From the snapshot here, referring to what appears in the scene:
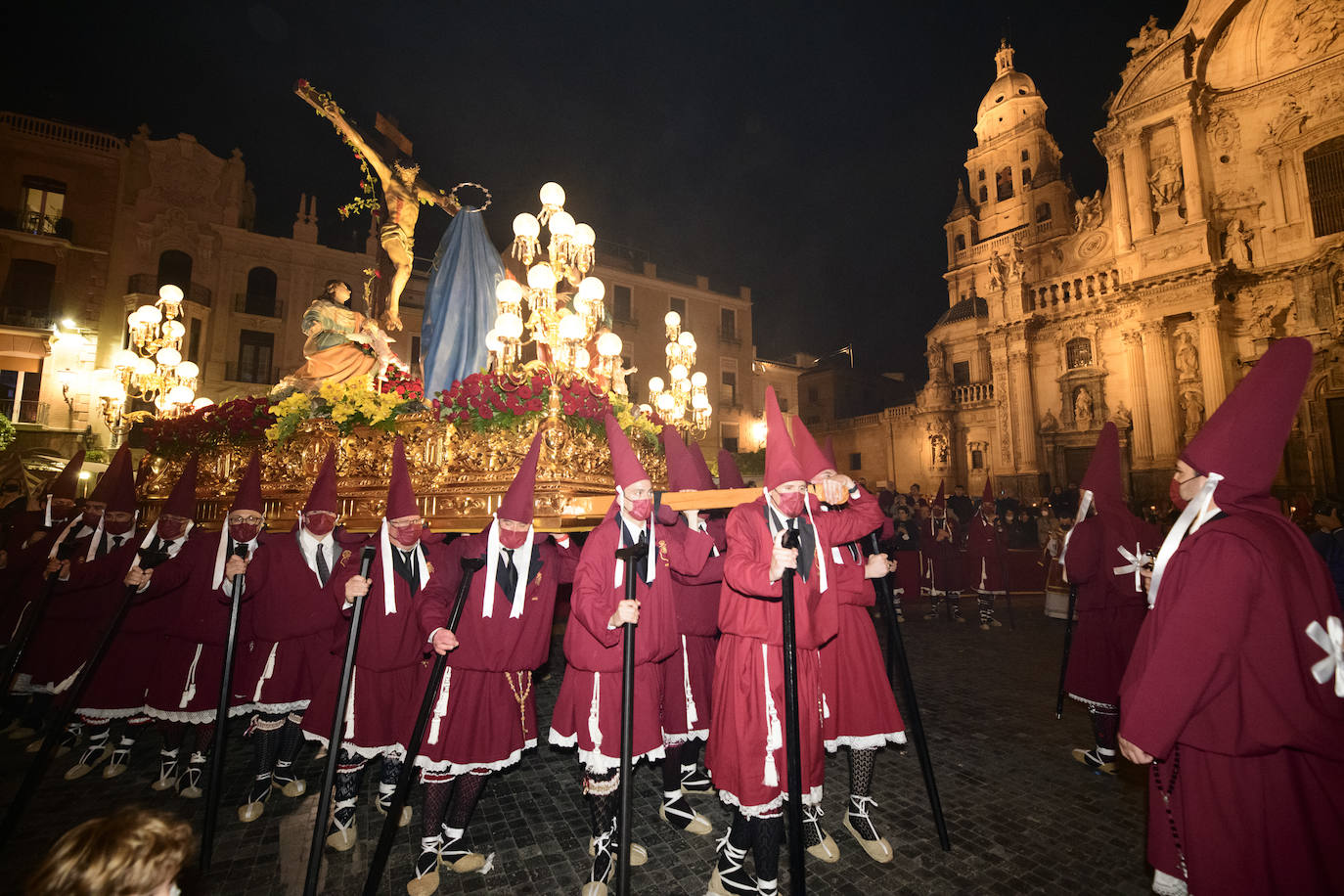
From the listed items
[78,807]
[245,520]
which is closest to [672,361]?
[245,520]

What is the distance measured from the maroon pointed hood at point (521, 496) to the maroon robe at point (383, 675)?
77 centimetres

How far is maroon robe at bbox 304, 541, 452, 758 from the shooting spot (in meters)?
3.87

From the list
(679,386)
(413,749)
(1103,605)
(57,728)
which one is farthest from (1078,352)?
(57,728)

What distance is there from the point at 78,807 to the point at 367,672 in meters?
2.63

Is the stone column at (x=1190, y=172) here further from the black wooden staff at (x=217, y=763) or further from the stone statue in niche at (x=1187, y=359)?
the black wooden staff at (x=217, y=763)

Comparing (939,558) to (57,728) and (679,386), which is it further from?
(57,728)

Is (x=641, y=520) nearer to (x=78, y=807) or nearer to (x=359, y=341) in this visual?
(x=78, y=807)

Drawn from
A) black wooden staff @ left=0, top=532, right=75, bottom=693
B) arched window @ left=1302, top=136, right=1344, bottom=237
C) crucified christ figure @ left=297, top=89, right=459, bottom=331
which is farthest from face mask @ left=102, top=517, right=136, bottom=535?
arched window @ left=1302, top=136, right=1344, bottom=237

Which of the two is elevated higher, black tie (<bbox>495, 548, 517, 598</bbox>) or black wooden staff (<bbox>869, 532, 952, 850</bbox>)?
black tie (<bbox>495, 548, 517, 598</bbox>)

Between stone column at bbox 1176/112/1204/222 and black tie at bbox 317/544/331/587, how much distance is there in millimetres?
30173

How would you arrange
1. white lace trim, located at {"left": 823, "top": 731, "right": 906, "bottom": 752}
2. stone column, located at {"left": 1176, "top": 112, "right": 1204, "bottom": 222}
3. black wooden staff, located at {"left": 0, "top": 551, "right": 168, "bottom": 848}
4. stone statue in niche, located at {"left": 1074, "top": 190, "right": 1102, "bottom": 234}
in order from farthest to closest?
1. stone statue in niche, located at {"left": 1074, "top": 190, "right": 1102, "bottom": 234}
2. stone column, located at {"left": 1176, "top": 112, "right": 1204, "bottom": 222}
3. white lace trim, located at {"left": 823, "top": 731, "right": 906, "bottom": 752}
4. black wooden staff, located at {"left": 0, "top": 551, "right": 168, "bottom": 848}

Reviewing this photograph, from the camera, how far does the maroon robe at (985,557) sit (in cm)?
1092

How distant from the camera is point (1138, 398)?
22.6 m

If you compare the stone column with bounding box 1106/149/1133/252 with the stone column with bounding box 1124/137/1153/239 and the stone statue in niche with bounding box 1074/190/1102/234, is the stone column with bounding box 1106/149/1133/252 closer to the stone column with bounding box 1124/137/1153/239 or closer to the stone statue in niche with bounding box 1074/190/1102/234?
the stone column with bounding box 1124/137/1153/239
